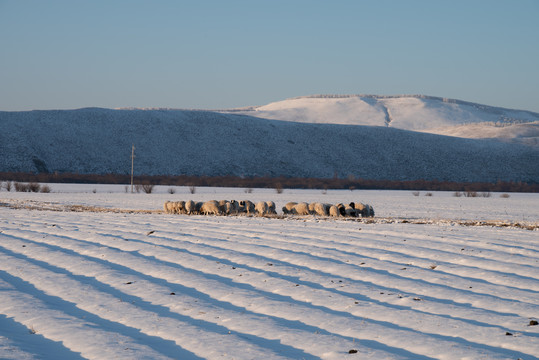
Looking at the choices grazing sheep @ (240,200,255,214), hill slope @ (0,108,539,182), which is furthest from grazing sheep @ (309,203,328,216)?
hill slope @ (0,108,539,182)

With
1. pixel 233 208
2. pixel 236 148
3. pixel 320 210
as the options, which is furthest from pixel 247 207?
pixel 236 148

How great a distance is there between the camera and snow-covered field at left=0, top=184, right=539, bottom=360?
19.5 ft

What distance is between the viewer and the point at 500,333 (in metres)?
6.48

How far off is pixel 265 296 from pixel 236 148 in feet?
257

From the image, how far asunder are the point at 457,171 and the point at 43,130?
5353cm

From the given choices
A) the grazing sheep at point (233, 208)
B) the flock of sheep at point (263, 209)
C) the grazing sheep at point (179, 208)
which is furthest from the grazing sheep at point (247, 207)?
the grazing sheep at point (179, 208)

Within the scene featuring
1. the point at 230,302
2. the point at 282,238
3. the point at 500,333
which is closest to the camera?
the point at 500,333

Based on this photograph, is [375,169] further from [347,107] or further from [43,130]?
[347,107]

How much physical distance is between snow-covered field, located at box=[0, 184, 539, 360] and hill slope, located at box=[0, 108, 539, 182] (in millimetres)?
62057

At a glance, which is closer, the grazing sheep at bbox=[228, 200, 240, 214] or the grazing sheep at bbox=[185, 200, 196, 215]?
the grazing sheep at bbox=[228, 200, 240, 214]

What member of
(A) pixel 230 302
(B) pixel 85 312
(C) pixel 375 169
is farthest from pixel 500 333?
(C) pixel 375 169

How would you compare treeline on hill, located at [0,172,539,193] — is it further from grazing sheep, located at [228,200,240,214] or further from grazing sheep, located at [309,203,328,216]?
grazing sheep, located at [309,203,328,216]

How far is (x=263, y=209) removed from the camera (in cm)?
2275

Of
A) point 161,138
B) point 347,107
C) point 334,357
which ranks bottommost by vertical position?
point 334,357
